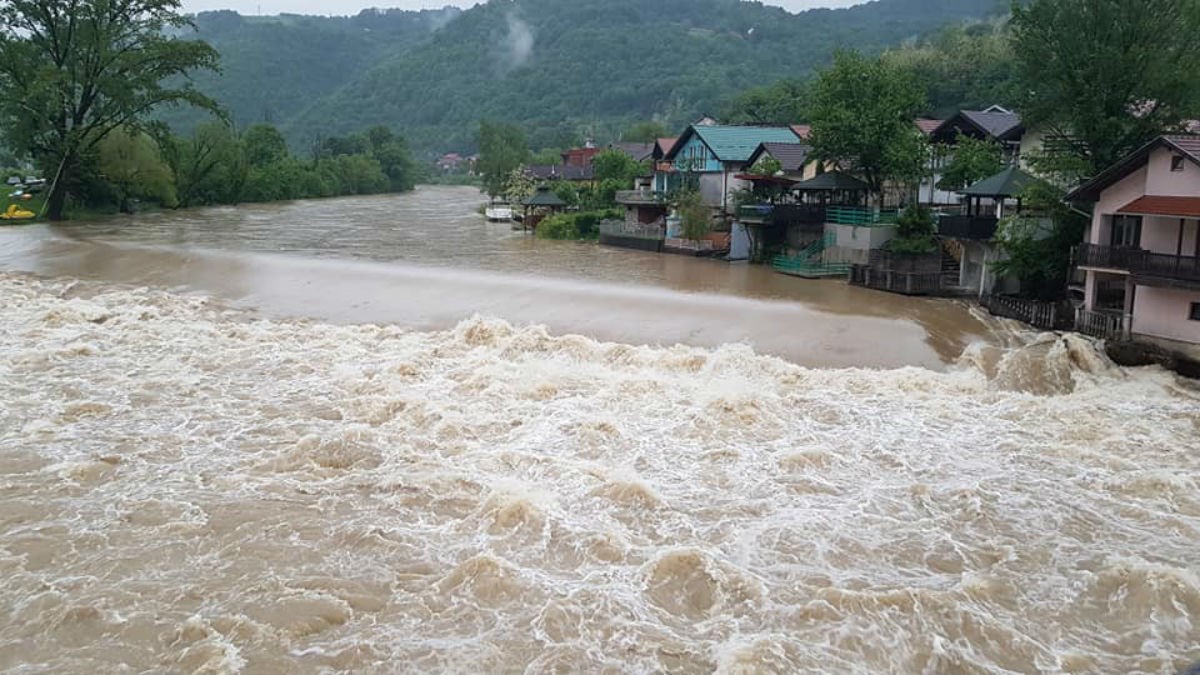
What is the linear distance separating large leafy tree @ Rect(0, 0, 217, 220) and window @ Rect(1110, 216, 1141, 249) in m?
38.2

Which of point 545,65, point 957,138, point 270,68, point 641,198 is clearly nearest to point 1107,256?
point 957,138

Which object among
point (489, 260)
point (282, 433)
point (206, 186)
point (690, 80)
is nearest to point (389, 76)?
point (690, 80)

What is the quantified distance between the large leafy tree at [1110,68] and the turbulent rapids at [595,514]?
696 centimetres

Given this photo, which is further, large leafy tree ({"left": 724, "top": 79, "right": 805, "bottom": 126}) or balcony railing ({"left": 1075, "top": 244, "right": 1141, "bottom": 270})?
large leafy tree ({"left": 724, "top": 79, "right": 805, "bottom": 126})

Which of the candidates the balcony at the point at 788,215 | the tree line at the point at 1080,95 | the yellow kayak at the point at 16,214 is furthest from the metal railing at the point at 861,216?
the yellow kayak at the point at 16,214

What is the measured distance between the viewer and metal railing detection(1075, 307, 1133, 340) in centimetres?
1724

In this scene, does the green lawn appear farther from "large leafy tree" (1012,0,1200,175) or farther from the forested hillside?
the forested hillside

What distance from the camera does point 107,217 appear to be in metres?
43.6

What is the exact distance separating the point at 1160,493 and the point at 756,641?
6488 millimetres

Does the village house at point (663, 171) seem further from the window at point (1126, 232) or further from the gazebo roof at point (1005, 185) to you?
the window at point (1126, 232)

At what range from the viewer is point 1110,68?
20594mm

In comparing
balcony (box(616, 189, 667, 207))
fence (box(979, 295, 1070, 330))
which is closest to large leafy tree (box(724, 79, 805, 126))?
balcony (box(616, 189, 667, 207))

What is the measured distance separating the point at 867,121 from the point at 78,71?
111 ft

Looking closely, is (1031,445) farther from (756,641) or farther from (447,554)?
(447,554)
